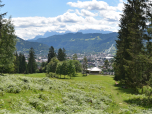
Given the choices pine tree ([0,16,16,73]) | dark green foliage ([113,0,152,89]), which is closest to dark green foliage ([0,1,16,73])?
pine tree ([0,16,16,73])

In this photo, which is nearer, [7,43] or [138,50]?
[138,50]

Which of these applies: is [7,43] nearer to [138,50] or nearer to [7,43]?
[7,43]

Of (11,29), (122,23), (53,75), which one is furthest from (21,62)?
(122,23)

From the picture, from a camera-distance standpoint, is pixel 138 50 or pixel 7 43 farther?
pixel 7 43

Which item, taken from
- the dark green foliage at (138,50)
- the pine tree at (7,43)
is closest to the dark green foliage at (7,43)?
the pine tree at (7,43)

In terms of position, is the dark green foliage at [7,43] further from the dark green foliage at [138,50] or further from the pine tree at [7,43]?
the dark green foliage at [138,50]

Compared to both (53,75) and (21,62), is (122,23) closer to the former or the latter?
(53,75)

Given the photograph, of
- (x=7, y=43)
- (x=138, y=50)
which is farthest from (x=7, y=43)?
(x=138, y=50)

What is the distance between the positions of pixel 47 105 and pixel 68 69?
45.6 metres

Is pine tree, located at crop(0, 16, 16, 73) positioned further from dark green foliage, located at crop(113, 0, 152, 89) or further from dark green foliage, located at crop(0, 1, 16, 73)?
dark green foliage, located at crop(113, 0, 152, 89)

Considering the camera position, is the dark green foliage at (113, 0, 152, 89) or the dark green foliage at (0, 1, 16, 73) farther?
the dark green foliage at (0, 1, 16, 73)

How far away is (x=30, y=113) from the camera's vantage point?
10789 mm

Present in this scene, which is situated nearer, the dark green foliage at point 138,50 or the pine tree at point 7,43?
the dark green foliage at point 138,50

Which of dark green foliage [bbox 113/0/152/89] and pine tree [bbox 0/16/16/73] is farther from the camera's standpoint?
pine tree [bbox 0/16/16/73]
